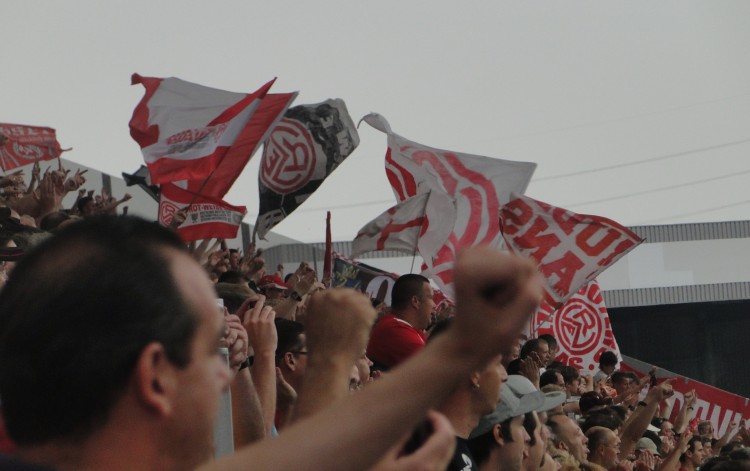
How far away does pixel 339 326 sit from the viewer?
2.38 m

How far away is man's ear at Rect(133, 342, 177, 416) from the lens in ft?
4.76

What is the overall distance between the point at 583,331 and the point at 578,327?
0.35 ft

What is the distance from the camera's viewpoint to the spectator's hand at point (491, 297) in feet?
4.37

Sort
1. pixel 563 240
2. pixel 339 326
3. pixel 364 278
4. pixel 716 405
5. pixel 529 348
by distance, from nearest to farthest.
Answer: pixel 339 326 < pixel 529 348 < pixel 563 240 < pixel 364 278 < pixel 716 405

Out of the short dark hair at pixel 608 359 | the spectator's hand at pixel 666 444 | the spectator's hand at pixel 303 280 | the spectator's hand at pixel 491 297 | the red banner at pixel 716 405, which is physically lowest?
the red banner at pixel 716 405

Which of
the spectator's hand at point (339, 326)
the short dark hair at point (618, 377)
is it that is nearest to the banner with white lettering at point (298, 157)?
the short dark hair at point (618, 377)

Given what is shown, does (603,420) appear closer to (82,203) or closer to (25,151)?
(82,203)

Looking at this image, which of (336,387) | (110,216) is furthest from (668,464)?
(110,216)

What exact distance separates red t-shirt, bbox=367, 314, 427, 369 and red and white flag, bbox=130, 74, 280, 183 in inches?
102

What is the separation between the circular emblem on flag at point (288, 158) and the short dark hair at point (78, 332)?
8968 millimetres

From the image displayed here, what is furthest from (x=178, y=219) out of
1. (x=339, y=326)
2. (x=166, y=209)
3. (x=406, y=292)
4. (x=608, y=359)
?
(x=608, y=359)

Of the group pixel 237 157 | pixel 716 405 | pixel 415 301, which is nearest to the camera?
pixel 415 301

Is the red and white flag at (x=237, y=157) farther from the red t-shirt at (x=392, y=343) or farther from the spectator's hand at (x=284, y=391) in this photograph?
the spectator's hand at (x=284, y=391)

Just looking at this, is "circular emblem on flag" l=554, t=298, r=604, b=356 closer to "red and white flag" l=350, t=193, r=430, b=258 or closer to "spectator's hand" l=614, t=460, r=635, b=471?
"red and white flag" l=350, t=193, r=430, b=258
